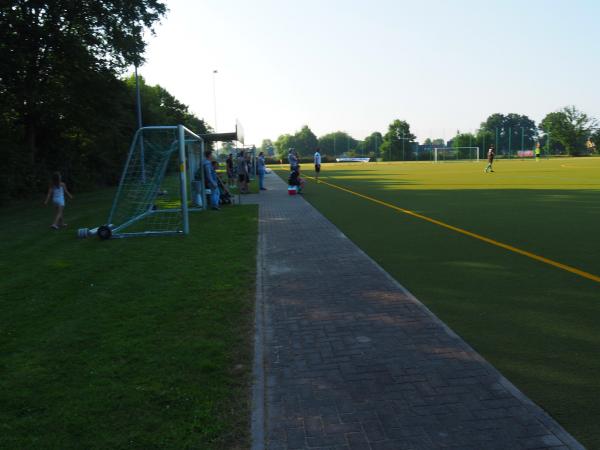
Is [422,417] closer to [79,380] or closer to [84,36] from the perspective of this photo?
[79,380]

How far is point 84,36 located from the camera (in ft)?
73.0

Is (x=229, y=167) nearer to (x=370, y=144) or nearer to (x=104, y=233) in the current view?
(x=104, y=233)

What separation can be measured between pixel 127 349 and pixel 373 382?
7.28ft

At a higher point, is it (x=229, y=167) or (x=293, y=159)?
(x=293, y=159)

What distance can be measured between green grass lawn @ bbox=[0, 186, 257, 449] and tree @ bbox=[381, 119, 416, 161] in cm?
11136

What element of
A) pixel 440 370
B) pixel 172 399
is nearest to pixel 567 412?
pixel 440 370

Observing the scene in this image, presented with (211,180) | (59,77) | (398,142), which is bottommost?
(211,180)

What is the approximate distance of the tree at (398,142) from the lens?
116m

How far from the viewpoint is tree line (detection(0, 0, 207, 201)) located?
19.8 meters

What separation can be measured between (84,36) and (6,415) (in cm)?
2270

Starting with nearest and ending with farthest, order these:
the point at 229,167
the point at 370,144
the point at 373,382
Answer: the point at 373,382 < the point at 229,167 < the point at 370,144

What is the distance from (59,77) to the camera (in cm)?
2234

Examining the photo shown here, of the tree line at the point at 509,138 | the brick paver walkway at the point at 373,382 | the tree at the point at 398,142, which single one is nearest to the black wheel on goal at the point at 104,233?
the brick paver walkway at the point at 373,382

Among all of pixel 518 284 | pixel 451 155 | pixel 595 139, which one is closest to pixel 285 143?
pixel 451 155
